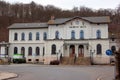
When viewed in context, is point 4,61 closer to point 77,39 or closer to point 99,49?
point 77,39

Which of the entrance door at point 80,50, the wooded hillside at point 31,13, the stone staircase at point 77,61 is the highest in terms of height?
the wooded hillside at point 31,13

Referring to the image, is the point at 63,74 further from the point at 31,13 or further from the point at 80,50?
the point at 31,13

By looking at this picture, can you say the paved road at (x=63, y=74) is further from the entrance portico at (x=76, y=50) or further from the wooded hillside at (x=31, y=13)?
the wooded hillside at (x=31, y=13)

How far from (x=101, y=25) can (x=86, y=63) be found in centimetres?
1004

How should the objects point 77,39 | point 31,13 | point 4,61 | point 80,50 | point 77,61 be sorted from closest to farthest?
point 77,61
point 77,39
point 80,50
point 4,61
point 31,13

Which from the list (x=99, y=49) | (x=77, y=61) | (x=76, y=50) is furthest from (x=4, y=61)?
(x=99, y=49)

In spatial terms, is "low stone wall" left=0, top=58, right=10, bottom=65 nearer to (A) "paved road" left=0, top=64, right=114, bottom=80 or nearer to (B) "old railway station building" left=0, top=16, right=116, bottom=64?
(B) "old railway station building" left=0, top=16, right=116, bottom=64

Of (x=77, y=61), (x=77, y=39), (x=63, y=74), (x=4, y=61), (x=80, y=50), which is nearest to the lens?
(x=63, y=74)

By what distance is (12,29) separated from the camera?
75188mm

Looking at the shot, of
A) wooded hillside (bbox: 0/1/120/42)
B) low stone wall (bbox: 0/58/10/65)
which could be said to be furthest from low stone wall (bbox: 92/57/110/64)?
wooded hillside (bbox: 0/1/120/42)

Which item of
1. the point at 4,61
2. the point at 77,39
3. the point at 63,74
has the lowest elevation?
the point at 4,61

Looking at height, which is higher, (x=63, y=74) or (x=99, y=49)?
(x=99, y=49)

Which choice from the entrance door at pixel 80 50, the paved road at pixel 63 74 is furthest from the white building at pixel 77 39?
the paved road at pixel 63 74

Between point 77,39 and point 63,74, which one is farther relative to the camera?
point 77,39
